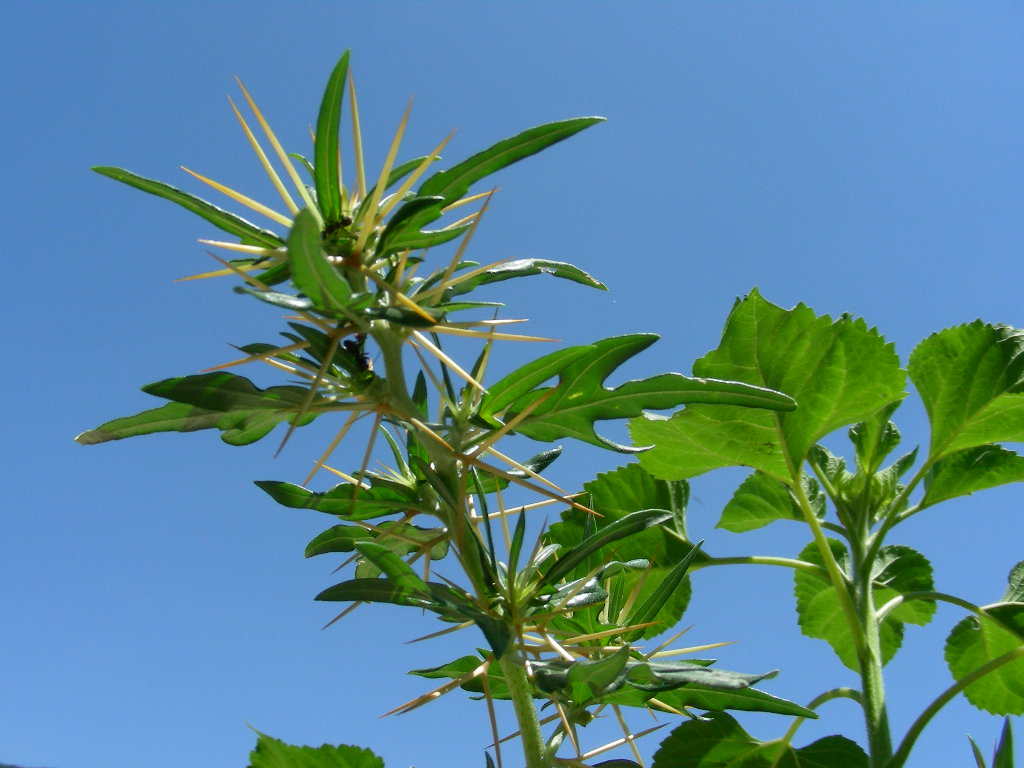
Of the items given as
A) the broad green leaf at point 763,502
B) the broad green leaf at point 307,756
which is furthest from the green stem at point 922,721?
the broad green leaf at point 307,756

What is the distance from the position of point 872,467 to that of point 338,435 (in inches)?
50.9

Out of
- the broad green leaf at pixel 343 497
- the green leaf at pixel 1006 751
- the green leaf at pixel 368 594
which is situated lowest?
the green leaf at pixel 1006 751

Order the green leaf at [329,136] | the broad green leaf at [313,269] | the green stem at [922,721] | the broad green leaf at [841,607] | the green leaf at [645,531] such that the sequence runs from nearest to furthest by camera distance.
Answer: the broad green leaf at [313,269], the green leaf at [329,136], the green stem at [922,721], the green leaf at [645,531], the broad green leaf at [841,607]

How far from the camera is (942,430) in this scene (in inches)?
68.7

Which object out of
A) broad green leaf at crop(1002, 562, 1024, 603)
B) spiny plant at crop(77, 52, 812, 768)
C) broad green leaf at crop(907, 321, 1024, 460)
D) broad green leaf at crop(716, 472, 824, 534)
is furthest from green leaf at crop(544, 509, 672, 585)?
broad green leaf at crop(1002, 562, 1024, 603)

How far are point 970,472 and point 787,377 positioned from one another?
51 centimetres

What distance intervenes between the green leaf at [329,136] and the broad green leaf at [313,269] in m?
0.16

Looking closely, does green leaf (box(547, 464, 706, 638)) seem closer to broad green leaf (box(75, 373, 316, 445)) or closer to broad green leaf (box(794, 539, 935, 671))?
broad green leaf (box(794, 539, 935, 671))

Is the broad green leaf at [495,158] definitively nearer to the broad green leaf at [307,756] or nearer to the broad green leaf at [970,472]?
the broad green leaf at [307,756]

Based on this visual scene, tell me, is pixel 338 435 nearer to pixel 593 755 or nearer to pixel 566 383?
pixel 566 383

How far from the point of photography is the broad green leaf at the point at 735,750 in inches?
53.5

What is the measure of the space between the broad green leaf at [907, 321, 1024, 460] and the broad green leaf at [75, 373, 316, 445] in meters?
1.33

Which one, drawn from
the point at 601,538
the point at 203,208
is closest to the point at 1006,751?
the point at 601,538

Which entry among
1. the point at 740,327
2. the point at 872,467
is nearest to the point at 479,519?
the point at 740,327
